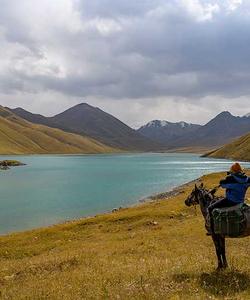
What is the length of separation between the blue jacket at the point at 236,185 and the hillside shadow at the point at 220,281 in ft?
8.14

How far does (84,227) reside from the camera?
155 feet

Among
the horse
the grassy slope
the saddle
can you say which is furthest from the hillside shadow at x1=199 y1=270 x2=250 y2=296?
the saddle

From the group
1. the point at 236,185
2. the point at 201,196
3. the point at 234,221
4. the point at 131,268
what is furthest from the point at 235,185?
the point at 131,268

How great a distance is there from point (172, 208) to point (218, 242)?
1430 inches

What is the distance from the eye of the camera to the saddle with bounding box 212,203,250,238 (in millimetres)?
15023

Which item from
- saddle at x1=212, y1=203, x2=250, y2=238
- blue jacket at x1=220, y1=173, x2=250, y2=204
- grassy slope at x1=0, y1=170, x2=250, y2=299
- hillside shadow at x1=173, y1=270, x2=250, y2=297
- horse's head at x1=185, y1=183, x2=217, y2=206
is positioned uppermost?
blue jacket at x1=220, y1=173, x2=250, y2=204

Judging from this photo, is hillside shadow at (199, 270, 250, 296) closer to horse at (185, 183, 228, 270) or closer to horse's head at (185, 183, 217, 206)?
horse at (185, 183, 228, 270)

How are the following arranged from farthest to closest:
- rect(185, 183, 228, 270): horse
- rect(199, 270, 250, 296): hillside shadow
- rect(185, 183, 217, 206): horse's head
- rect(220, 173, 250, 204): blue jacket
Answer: rect(185, 183, 217, 206): horse's head → rect(185, 183, 228, 270): horse → rect(220, 173, 250, 204): blue jacket → rect(199, 270, 250, 296): hillside shadow

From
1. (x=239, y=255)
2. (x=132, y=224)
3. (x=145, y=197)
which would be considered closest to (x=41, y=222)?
(x=132, y=224)

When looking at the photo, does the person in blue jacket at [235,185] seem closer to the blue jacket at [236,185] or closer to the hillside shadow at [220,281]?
the blue jacket at [236,185]

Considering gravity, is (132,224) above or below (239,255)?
below

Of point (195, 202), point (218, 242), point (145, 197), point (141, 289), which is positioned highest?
point (195, 202)

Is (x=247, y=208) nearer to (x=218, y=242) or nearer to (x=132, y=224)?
(x=218, y=242)

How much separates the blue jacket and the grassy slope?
8.52 feet
